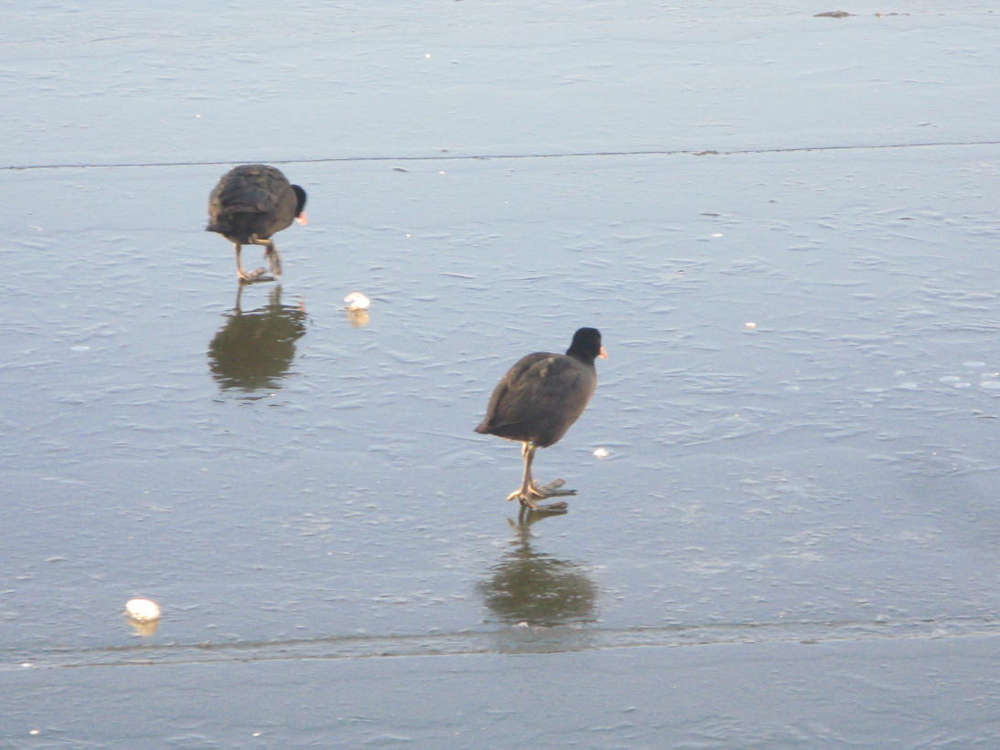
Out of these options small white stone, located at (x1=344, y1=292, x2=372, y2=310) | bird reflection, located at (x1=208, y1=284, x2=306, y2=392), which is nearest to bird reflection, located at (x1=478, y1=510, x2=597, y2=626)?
bird reflection, located at (x1=208, y1=284, x2=306, y2=392)

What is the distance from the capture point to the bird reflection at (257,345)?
723cm

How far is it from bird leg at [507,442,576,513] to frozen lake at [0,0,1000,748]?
10 centimetres

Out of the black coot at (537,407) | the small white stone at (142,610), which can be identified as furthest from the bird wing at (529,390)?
the small white stone at (142,610)

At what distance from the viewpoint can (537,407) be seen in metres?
6.08

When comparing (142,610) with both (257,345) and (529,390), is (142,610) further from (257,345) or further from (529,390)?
(257,345)

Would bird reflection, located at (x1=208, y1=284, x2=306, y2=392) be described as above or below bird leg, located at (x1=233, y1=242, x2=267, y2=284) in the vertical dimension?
below

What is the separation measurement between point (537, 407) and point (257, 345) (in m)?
2.11

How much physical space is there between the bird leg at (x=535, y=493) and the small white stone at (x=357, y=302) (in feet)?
7.09

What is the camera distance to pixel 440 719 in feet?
15.0

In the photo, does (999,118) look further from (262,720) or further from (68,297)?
(262,720)

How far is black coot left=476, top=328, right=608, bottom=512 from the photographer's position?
6051 millimetres

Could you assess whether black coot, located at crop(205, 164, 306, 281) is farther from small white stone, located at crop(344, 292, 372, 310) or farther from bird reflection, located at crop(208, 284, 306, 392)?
small white stone, located at crop(344, 292, 372, 310)

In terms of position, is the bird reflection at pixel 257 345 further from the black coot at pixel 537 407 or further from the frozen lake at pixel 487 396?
the black coot at pixel 537 407

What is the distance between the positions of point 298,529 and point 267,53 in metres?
8.05
